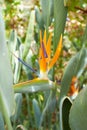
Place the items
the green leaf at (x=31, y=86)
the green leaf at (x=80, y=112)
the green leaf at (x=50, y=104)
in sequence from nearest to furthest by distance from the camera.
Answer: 1. the green leaf at (x=80, y=112)
2. the green leaf at (x=31, y=86)
3. the green leaf at (x=50, y=104)

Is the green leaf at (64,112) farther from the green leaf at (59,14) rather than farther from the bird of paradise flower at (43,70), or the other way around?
the green leaf at (59,14)

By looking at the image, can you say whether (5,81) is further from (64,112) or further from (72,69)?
(72,69)

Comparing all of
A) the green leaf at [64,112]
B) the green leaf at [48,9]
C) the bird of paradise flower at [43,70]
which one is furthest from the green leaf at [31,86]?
the green leaf at [48,9]

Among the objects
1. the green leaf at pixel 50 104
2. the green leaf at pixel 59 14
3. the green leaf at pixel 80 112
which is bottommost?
the green leaf at pixel 50 104

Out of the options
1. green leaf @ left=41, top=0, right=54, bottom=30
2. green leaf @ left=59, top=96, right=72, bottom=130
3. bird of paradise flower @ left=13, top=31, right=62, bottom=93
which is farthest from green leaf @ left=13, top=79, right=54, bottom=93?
green leaf @ left=41, top=0, right=54, bottom=30

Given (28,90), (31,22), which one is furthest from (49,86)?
(31,22)

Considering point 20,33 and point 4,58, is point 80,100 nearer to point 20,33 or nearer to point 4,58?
point 4,58

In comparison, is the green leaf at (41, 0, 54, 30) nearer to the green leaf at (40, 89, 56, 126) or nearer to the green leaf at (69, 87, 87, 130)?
the green leaf at (40, 89, 56, 126)
